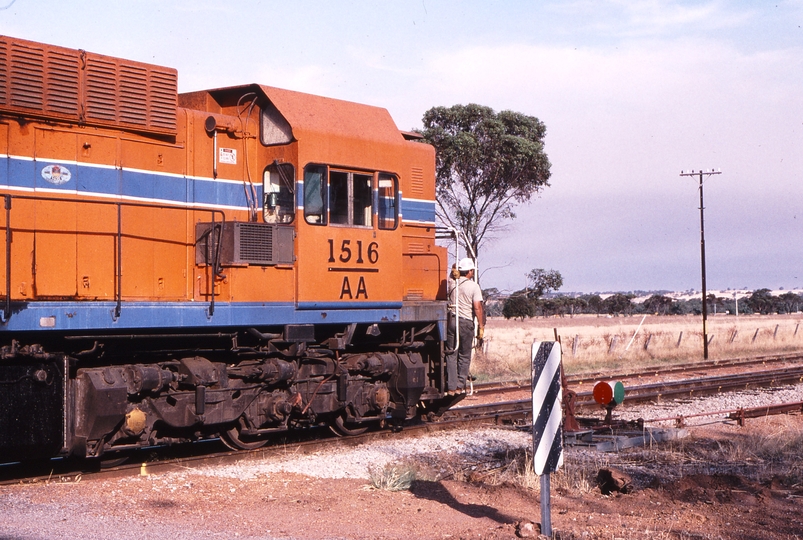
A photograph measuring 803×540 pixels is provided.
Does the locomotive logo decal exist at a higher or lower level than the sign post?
higher

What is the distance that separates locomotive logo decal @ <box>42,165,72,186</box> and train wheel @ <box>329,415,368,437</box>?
456 centimetres

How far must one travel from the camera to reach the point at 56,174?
28.6 feet

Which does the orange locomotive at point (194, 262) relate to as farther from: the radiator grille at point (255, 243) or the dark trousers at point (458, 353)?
the dark trousers at point (458, 353)

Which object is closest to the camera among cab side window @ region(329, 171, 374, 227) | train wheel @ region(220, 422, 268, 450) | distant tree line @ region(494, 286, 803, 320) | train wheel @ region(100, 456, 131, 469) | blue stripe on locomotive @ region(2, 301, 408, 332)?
blue stripe on locomotive @ region(2, 301, 408, 332)

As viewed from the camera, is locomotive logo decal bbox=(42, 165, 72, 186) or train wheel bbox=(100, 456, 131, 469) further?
train wheel bbox=(100, 456, 131, 469)

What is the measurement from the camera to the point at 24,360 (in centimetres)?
807

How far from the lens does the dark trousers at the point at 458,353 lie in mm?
12039

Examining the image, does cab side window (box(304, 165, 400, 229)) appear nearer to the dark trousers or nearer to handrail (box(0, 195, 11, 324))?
the dark trousers

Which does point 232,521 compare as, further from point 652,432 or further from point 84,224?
point 652,432

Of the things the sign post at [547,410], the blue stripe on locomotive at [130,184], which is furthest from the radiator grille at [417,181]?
the sign post at [547,410]

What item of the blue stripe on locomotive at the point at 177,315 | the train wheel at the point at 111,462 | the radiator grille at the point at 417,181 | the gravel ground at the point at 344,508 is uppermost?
the radiator grille at the point at 417,181

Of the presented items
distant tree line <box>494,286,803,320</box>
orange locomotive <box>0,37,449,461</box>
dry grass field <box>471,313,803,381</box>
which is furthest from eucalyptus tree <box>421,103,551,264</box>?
distant tree line <box>494,286,803,320</box>

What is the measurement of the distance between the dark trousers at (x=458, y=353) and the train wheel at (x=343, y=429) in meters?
1.48

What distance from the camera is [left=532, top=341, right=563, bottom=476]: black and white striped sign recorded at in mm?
6320
